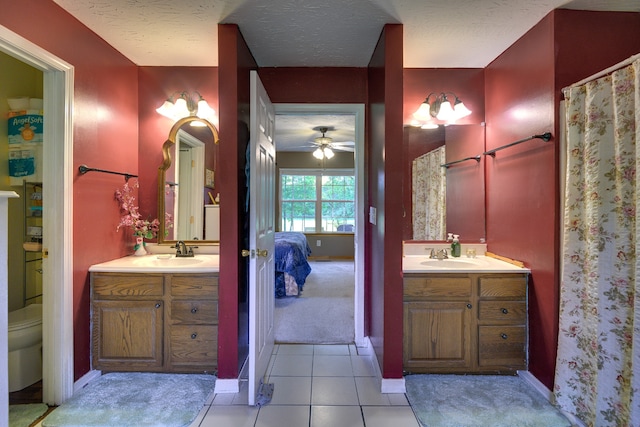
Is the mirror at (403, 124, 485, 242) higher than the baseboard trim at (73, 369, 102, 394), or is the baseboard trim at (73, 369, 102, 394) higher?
the mirror at (403, 124, 485, 242)

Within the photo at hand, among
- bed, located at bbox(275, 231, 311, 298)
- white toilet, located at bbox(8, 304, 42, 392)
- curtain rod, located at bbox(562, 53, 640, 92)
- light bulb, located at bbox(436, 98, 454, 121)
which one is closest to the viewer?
curtain rod, located at bbox(562, 53, 640, 92)

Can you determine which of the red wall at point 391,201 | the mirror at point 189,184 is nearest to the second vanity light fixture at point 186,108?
the mirror at point 189,184

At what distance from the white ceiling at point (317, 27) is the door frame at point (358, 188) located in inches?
13.5

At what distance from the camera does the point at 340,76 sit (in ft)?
8.96

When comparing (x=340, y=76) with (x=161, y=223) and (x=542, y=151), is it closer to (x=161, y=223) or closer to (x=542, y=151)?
(x=542, y=151)

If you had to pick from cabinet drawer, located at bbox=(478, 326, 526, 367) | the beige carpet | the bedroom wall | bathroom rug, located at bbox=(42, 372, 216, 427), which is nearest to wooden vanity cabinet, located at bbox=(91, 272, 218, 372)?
bathroom rug, located at bbox=(42, 372, 216, 427)

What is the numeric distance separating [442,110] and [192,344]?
2.50 m

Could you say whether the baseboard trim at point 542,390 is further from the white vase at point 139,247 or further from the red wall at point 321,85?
the white vase at point 139,247

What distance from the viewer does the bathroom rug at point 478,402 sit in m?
1.80

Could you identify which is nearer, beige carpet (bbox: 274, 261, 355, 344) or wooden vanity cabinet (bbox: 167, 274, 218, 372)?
wooden vanity cabinet (bbox: 167, 274, 218, 372)

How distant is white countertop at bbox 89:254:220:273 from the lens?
218cm

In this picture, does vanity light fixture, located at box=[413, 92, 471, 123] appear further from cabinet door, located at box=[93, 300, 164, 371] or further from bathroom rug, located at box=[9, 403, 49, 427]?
bathroom rug, located at box=[9, 403, 49, 427]

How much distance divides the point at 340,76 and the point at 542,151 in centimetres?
159

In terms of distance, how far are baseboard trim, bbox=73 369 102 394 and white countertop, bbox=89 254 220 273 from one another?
69 cm
